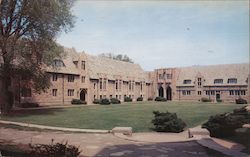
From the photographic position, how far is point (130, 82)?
6050cm

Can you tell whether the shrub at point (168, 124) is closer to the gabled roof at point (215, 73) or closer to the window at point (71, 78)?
the window at point (71, 78)

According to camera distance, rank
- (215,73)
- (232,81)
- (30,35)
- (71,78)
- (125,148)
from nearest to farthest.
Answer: (125,148) < (30,35) < (71,78) < (232,81) < (215,73)

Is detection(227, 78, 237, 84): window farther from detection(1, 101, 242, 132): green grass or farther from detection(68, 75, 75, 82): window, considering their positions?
detection(68, 75, 75, 82): window

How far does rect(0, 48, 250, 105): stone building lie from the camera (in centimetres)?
4188

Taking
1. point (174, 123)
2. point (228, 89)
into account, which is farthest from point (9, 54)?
point (228, 89)

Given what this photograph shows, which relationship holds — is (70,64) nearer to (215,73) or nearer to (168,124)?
(168,124)

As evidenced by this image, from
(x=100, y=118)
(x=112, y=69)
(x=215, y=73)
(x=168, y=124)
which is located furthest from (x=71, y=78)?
(x=215, y=73)

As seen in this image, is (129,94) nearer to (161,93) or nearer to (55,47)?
(161,93)

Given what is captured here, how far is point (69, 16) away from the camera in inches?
948

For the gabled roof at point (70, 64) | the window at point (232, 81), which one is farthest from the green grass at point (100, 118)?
the window at point (232, 81)

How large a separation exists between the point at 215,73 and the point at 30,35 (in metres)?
49.4

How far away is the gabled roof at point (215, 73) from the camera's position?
57.9 meters

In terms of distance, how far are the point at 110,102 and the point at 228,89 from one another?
2835cm

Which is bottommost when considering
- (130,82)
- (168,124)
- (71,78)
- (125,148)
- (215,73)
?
(125,148)
